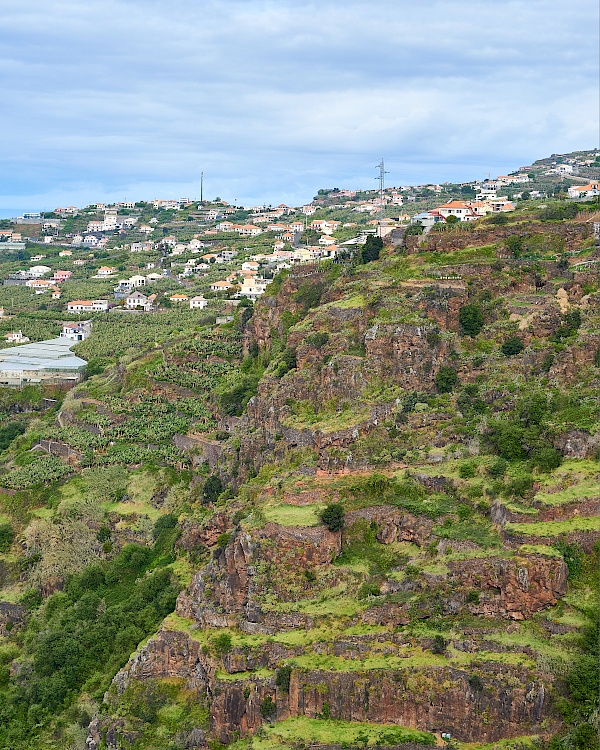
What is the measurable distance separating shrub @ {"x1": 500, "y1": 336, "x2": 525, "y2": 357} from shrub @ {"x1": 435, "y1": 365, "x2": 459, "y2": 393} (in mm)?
2631

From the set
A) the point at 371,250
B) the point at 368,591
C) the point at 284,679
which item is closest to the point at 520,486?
the point at 368,591

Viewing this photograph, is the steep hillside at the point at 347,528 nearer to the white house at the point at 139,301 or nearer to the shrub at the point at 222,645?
the shrub at the point at 222,645

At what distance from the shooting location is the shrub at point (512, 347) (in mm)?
49000

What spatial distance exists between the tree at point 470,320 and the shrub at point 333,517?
14797 mm

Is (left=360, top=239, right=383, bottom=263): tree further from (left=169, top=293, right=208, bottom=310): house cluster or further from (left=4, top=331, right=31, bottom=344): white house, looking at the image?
(left=4, top=331, right=31, bottom=344): white house


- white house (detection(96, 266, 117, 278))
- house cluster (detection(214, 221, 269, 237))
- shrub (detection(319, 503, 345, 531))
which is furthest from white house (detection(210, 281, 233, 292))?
shrub (detection(319, 503, 345, 531))

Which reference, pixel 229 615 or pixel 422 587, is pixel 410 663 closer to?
pixel 422 587

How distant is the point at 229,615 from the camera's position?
3888 cm

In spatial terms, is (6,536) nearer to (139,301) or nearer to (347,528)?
(347,528)

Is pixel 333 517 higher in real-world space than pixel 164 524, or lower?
higher

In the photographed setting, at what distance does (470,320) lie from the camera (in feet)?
168

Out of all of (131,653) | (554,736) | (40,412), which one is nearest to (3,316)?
(40,412)

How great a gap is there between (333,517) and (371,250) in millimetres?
26478

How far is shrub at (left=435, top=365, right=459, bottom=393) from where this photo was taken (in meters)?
48.5
